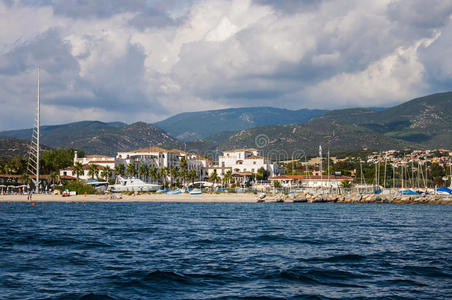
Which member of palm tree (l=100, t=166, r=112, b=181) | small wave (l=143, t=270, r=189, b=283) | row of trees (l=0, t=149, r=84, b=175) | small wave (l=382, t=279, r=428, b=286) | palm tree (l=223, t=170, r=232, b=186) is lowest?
small wave (l=382, t=279, r=428, b=286)

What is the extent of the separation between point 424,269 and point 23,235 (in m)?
24.5

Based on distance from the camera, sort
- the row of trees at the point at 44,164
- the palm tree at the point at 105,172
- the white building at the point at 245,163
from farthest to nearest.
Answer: the white building at the point at 245,163 → the palm tree at the point at 105,172 → the row of trees at the point at 44,164

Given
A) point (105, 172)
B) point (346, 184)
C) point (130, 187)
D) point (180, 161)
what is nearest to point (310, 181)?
point (346, 184)

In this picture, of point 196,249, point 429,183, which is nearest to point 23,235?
point 196,249

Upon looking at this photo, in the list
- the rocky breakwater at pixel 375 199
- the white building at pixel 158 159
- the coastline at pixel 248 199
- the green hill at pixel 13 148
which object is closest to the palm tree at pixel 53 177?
the coastline at pixel 248 199

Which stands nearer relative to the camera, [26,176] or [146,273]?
[146,273]

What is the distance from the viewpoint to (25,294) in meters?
15.2

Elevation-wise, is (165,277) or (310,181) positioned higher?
(310,181)

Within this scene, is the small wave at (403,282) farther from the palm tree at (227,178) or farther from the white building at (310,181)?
the palm tree at (227,178)

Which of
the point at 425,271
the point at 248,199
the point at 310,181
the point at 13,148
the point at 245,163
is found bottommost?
the point at 248,199

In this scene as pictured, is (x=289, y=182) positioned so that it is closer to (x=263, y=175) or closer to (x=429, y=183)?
(x=263, y=175)

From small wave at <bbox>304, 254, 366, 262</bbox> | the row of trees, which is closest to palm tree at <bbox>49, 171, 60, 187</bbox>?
the row of trees

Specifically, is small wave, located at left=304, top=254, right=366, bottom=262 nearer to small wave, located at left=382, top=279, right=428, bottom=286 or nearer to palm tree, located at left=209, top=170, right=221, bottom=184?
small wave, located at left=382, top=279, right=428, bottom=286

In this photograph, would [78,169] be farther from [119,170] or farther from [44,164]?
[44,164]
